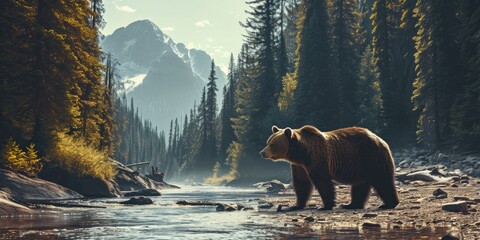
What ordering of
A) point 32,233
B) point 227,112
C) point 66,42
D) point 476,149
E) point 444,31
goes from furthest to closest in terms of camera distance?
point 227,112, point 444,31, point 476,149, point 66,42, point 32,233

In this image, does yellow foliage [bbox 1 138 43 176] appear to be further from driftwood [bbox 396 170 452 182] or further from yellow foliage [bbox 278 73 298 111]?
yellow foliage [bbox 278 73 298 111]

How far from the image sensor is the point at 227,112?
83562mm

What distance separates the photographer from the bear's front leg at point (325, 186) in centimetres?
1051

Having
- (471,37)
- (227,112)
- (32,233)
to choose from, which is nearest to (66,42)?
(32,233)

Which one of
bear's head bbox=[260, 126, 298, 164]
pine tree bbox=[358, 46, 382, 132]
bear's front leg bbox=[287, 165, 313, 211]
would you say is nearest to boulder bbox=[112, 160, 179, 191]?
pine tree bbox=[358, 46, 382, 132]

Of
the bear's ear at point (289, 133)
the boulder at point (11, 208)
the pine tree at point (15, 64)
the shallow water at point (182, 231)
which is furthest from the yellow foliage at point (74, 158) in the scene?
the bear's ear at point (289, 133)

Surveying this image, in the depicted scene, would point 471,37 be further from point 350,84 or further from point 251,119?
point 251,119

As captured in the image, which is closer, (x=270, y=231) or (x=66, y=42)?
(x=270, y=231)

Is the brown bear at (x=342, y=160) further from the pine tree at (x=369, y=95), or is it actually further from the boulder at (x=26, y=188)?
the pine tree at (x=369, y=95)

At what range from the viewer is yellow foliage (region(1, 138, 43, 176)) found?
1853cm

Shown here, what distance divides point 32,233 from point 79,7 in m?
18.3

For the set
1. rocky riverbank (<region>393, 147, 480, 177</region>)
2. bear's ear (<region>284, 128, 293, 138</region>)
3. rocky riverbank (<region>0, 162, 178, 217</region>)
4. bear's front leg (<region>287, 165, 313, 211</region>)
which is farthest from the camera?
rocky riverbank (<region>393, 147, 480, 177</region>)

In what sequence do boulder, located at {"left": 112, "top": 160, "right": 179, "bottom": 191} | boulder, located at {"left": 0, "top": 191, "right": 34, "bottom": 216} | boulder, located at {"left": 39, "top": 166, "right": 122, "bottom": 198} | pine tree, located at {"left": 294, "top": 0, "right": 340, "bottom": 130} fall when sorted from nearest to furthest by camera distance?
boulder, located at {"left": 0, "top": 191, "right": 34, "bottom": 216} < boulder, located at {"left": 39, "top": 166, "right": 122, "bottom": 198} < boulder, located at {"left": 112, "top": 160, "right": 179, "bottom": 191} < pine tree, located at {"left": 294, "top": 0, "right": 340, "bottom": 130}

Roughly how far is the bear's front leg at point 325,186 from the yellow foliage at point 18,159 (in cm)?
1204
